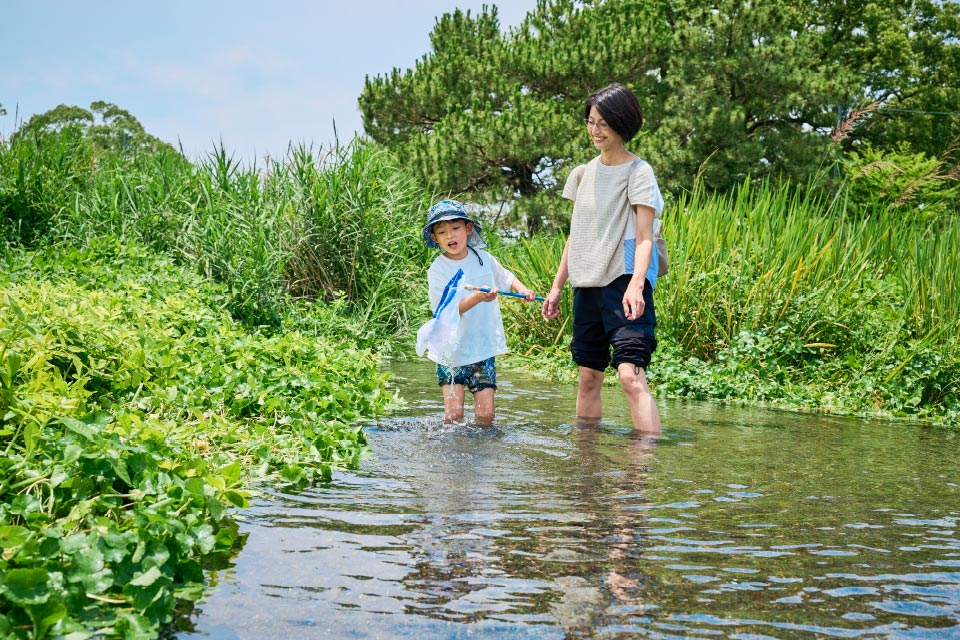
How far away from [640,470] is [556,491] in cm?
68

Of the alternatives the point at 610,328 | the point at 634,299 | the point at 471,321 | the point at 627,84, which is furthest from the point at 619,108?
the point at 627,84

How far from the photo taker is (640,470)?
4.57 metres

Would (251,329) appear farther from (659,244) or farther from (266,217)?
(659,244)

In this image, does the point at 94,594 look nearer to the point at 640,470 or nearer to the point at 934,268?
the point at 640,470

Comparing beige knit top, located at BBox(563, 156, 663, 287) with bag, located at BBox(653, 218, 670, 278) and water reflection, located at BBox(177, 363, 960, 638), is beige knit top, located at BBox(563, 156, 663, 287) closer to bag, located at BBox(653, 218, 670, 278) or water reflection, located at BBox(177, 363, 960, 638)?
bag, located at BBox(653, 218, 670, 278)

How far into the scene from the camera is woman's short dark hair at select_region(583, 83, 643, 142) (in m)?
5.14

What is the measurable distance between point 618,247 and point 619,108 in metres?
0.78

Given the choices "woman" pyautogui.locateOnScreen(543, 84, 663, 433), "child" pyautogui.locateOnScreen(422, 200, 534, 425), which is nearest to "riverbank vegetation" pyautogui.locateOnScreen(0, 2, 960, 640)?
"child" pyautogui.locateOnScreen(422, 200, 534, 425)

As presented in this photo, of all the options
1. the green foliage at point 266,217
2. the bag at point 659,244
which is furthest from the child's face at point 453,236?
the green foliage at point 266,217

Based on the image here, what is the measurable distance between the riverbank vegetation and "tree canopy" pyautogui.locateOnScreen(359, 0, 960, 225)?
9188 mm

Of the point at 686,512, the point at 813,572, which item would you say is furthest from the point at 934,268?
the point at 813,572

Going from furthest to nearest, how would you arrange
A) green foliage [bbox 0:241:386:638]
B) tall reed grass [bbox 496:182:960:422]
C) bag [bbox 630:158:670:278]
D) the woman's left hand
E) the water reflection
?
tall reed grass [bbox 496:182:960:422] < bag [bbox 630:158:670:278] < the woman's left hand < the water reflection < green foliage [bbox 0:241:386:638]

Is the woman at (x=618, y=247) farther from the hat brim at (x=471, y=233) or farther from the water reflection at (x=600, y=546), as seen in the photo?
the hat brim at (x=471, y=233)

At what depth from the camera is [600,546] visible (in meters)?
3.19
